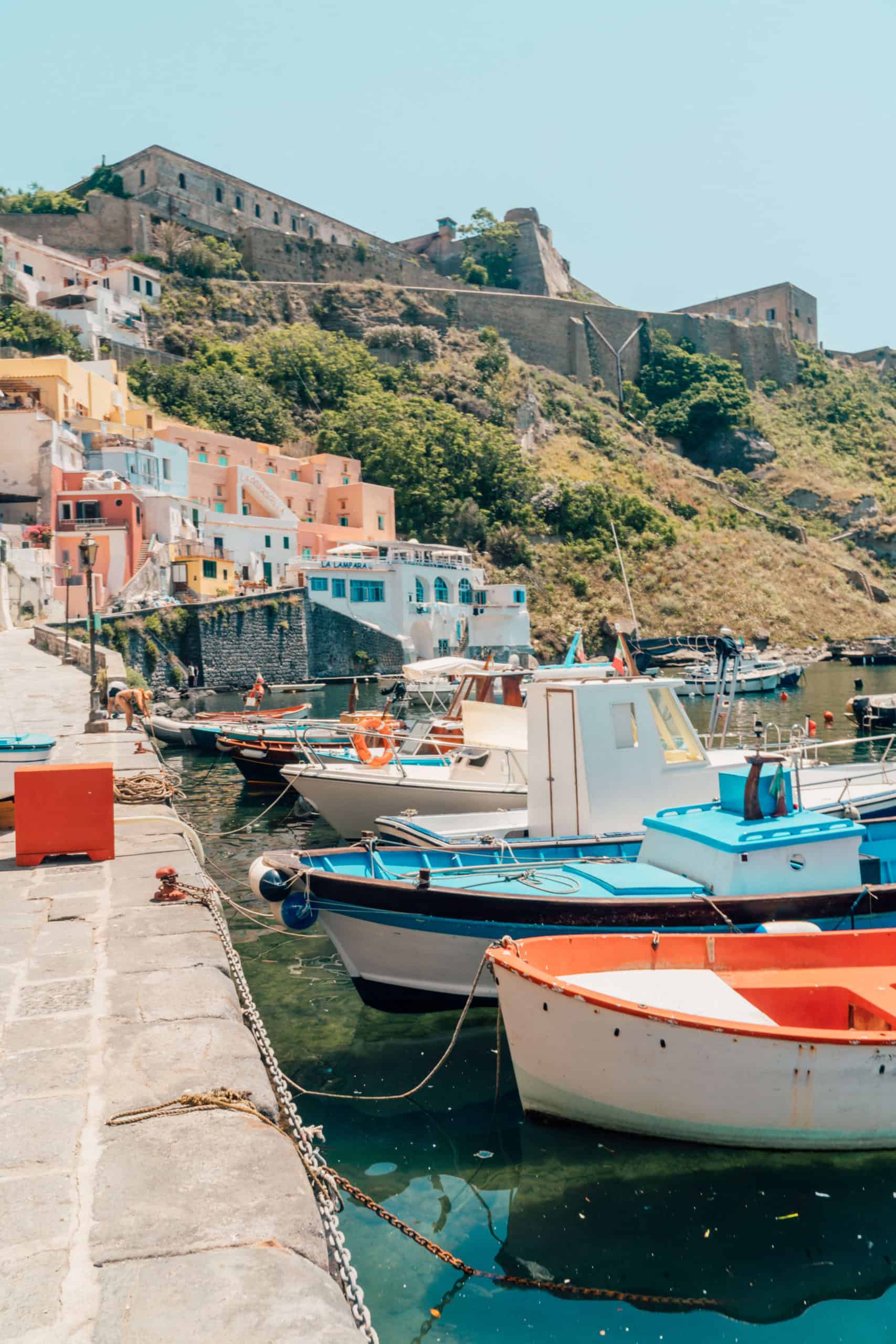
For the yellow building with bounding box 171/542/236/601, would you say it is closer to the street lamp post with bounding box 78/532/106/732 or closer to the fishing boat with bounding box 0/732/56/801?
the street lamp post with bounding box 78/532/106/732

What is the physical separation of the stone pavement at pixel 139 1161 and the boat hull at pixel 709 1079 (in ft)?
6.57

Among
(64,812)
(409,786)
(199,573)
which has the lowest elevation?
(409,786)

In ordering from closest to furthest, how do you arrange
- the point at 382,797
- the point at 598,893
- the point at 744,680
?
the point at 598,893
the point at 382,797
the point at 744,680

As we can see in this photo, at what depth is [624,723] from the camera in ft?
33.0

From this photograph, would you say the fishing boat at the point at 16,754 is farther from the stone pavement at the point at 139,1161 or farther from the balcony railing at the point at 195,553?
the balcony railing at the point at 195,553

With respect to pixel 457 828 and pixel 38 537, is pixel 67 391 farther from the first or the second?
pixel 457 828

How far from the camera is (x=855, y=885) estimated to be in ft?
25.8

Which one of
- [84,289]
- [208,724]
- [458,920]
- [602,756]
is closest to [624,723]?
[602,756]

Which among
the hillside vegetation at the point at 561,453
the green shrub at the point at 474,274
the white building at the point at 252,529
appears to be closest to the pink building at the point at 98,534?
the white building at the point at 252,529

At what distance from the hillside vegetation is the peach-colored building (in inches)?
151

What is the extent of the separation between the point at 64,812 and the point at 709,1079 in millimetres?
5229

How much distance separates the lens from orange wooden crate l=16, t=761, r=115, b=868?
302 inches

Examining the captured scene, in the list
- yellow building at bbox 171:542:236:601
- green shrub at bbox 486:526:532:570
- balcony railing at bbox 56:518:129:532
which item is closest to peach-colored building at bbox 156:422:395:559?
yellow building at bbox 171:542:236:601

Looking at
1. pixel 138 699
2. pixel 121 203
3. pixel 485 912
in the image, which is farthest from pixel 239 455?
pixel 485 912
